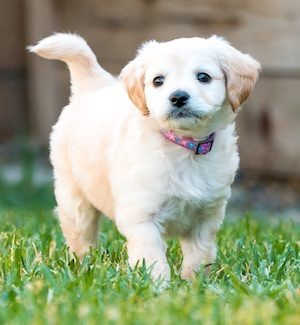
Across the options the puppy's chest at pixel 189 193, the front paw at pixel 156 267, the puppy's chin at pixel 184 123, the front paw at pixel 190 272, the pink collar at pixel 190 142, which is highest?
the puppy's chin at pixel 184 123

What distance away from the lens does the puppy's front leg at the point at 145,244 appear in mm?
3988

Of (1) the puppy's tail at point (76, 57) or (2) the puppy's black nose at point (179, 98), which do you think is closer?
(2) the puppy's black nose at point (179, 98)

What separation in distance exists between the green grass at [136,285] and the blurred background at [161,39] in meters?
3.35

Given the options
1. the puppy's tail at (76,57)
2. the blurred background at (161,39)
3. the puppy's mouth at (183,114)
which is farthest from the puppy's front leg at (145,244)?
the blurred background at (161,39)

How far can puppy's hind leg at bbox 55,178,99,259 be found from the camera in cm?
483

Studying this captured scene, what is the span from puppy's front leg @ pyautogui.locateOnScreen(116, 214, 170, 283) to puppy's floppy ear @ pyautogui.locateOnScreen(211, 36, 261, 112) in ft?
2.03

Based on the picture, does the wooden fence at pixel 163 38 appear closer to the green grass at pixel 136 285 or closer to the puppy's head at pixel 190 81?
the green grass at pixel 136 285

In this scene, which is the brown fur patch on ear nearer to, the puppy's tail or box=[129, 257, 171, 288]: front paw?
box=[129, 257, 171, 288]: front paw

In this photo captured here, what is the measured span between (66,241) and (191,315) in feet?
6.52

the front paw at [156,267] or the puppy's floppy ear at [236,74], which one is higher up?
the puppy's floppy ear at [236,74]

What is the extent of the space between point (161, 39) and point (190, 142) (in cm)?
513

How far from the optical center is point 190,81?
4020 millimetres

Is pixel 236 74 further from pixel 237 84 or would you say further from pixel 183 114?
pixel 183 114

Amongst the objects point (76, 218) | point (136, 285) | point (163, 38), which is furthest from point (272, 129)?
point (136, 285)
